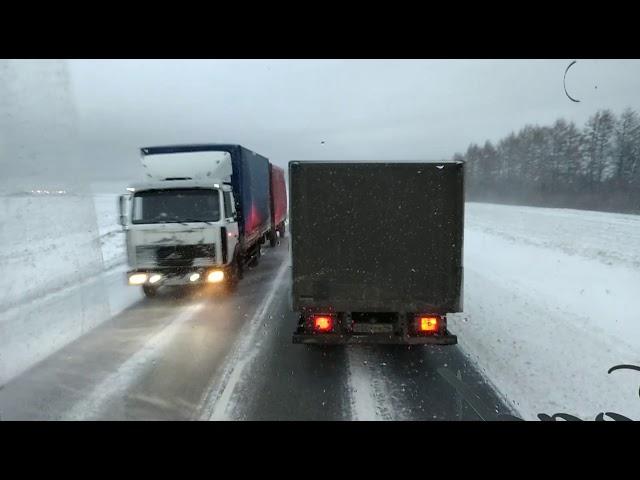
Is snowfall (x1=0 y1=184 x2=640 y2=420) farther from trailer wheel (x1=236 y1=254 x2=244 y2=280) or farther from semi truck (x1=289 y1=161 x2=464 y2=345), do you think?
trailer wheel (x1=236 y1=254 x2=244 y2=280)

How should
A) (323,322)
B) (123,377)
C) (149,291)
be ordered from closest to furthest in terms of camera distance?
(123,377), (323,322), (149,291)

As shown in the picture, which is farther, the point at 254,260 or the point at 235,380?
the point at 254,260

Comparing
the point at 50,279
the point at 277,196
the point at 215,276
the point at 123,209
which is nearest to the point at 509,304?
the point at 215,276

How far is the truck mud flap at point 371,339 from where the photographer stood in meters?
5.77

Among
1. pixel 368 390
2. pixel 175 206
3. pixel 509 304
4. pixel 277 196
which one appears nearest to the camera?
pixel 368 390

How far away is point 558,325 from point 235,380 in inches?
245

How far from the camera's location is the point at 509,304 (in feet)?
31.1

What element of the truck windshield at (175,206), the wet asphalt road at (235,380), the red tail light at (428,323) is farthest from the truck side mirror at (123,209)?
the red tail light at (428,323)

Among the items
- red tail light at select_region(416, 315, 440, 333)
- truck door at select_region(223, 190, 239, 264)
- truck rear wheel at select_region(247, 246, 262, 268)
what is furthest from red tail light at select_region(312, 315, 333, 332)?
truck rear wheel at select_region(247, 246, 262, 268)

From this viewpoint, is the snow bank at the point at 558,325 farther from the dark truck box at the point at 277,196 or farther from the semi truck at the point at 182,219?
the dark truck box at the point at 277,196

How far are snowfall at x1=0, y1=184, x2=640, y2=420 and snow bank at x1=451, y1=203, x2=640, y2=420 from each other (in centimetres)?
2

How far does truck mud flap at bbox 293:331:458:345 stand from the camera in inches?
227

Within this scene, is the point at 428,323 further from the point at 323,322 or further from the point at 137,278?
the point at 137,278

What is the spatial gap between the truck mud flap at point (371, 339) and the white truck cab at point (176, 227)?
4.79m
